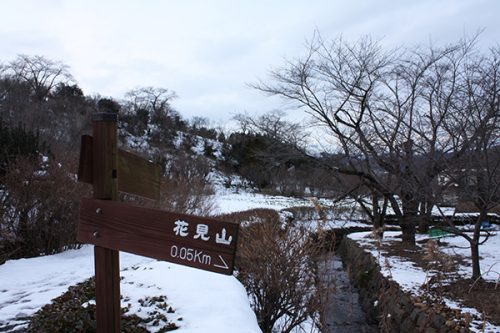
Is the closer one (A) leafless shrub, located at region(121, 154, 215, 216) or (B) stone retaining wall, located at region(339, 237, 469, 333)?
(B) stone retaining wall, located at region(339, 237, 469, 333)

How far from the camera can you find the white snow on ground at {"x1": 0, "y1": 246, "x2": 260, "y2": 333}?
12.5 ft

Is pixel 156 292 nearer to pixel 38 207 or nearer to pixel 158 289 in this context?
pixel 158 289

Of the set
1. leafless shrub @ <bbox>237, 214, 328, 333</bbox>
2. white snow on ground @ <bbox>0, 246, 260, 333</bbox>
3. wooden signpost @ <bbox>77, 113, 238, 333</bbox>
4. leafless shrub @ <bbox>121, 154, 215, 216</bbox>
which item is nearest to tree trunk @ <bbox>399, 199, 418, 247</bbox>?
leafless shrub @ <bbox>237, 214, 328, 333</bbox>

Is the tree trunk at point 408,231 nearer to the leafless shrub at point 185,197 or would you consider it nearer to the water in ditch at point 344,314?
the water in ditch at point 344,314

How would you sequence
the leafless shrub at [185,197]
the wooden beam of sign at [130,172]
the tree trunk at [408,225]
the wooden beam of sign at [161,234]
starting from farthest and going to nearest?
1. the leafless shrub at [185,197]
2. the tree trunk at [408,225]
3. the wooden beam of sign at [130,172]
4. the wooden beam of sign at [161,234]

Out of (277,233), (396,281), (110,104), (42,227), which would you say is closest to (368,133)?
(396,281)

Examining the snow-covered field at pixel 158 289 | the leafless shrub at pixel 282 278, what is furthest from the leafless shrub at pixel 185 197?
the leafless shrub at pixel 282 278

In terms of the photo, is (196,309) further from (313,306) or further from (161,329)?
(313,306)

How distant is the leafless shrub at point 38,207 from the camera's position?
754 cm

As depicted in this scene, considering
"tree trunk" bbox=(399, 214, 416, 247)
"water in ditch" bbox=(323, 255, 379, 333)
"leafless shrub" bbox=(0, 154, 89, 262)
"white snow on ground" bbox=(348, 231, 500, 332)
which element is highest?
"leafless shrub" bbox=(0, 154, 89, 262)

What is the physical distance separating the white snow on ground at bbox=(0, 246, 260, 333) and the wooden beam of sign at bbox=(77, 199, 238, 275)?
169 cm

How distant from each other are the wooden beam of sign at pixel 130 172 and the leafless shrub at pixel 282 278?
3.33 meters

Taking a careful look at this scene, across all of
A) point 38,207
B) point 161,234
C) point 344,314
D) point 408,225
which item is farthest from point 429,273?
point 38,207

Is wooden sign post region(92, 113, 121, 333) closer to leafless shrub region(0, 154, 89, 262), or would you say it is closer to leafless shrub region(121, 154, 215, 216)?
leafless shrub region(0, 154, 89, 262)
